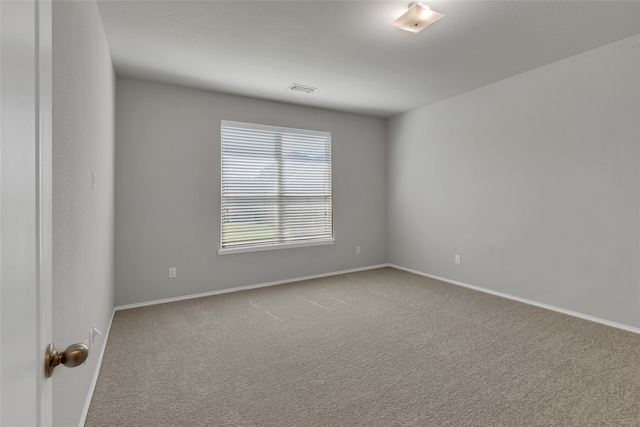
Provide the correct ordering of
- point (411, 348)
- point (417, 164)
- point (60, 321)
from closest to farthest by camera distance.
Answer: point (60, 321) → point (411, 348) → point (417, 164)

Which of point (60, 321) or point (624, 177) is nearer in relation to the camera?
point (60, 321)

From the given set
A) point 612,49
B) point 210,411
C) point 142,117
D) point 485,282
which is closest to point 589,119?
point 612,49

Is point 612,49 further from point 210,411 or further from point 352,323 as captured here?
point 210,411

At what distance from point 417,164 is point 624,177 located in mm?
2535

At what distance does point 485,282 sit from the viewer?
4.20 m

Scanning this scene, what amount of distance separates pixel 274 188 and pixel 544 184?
10.6 feet

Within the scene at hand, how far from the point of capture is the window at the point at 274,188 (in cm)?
434

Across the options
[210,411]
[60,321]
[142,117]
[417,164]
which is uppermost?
[142,117]

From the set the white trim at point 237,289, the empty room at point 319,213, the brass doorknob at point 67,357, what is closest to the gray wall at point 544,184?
the empty room at point 319,213

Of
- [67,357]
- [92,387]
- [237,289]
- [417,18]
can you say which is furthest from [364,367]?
[417,18]

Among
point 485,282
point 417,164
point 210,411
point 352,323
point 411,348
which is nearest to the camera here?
point 210,411

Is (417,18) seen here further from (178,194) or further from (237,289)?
(237,289)

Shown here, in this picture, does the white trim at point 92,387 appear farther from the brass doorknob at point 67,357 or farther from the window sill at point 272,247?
the window sill at point 272,247

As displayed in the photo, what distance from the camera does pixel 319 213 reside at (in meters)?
5.12
